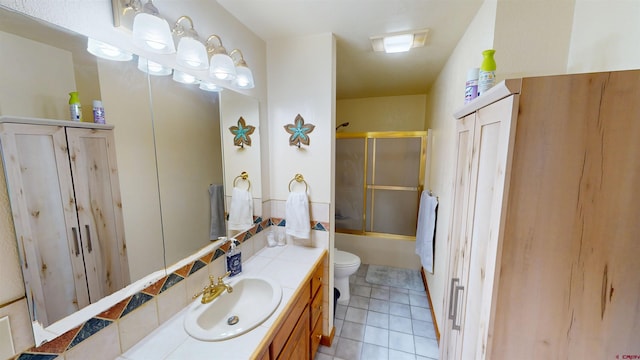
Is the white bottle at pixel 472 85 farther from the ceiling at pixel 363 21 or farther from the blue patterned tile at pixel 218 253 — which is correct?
the blue patterned tile at pixel 218 253

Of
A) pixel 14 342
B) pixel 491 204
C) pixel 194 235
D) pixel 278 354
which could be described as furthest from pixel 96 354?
pixel 491 204

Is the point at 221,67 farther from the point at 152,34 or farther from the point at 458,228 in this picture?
the point at 458,228

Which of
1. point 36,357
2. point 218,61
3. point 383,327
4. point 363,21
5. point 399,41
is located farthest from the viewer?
point 383,327

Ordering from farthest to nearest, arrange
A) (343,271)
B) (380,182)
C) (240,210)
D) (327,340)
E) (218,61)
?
(380,182) → (343,271) → (327,340) → (240,210) → (218,61)

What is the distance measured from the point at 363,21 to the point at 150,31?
1177mm

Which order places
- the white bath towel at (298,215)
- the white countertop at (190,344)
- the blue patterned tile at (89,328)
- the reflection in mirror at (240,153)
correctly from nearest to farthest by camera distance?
the blue patterned tile at (89,328), the white countertop at (190,344), the reflection in mirror at (240,153), the white bath towel at (298,215)

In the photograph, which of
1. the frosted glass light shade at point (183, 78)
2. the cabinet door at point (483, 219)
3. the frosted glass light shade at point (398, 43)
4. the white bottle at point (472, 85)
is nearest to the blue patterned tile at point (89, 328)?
the frosted glass light shade at point (183, 78)

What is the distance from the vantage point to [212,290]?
119cm

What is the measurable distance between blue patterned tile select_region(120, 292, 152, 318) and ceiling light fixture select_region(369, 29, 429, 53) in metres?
1.99

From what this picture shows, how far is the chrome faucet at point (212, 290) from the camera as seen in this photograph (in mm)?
1144

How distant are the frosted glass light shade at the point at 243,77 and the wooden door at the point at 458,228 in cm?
122

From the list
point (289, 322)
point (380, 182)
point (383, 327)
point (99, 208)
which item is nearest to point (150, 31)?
point (99, 208)

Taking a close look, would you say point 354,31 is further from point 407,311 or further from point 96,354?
point 407,311

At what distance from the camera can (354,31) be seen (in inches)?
62.6
